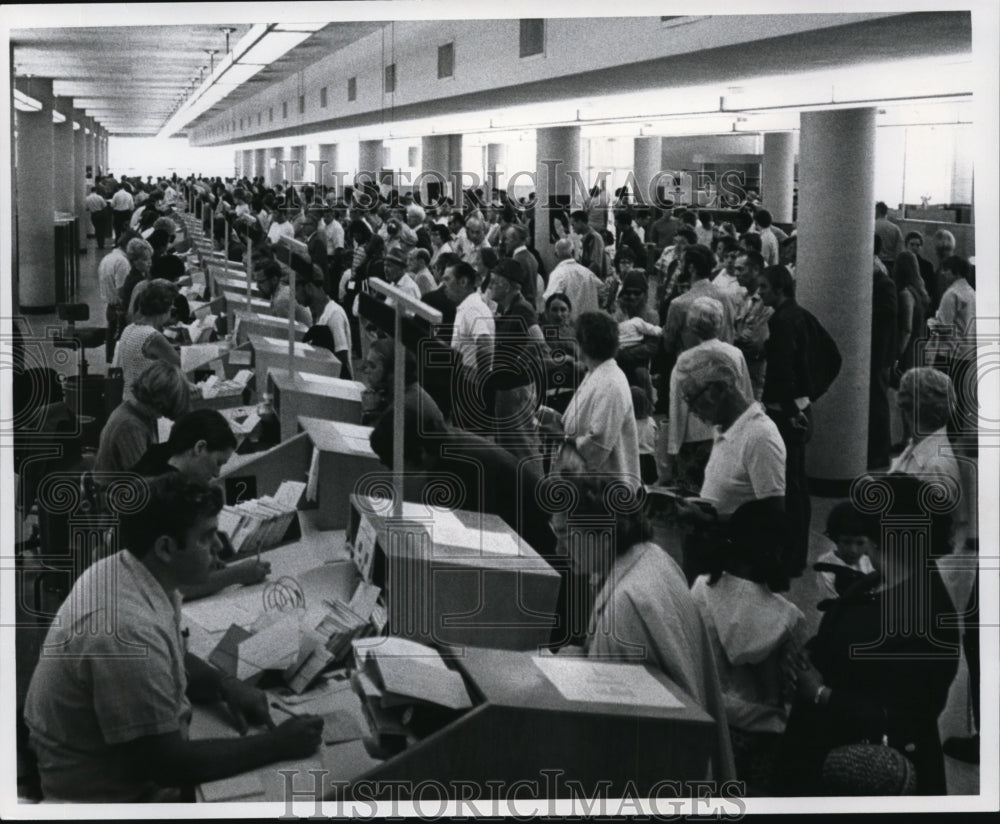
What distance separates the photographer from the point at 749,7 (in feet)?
13.2

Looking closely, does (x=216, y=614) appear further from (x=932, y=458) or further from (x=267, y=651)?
(x=932, y=458)

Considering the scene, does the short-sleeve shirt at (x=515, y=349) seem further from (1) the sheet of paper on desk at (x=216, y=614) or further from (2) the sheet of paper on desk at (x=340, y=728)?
(2) the sheet of paper on desk at (x=340, y=728)

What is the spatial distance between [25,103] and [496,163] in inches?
381

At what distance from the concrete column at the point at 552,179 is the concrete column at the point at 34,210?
5.97 metres

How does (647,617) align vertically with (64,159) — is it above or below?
below

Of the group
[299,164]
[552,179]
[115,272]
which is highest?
[299,164]

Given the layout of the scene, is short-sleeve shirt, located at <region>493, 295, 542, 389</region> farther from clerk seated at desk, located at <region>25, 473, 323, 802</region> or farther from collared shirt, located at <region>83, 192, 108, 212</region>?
collared shirt, located at <region>83, 192, 108, 212</region>

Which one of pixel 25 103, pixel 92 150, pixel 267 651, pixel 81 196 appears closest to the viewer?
pixel 267 651

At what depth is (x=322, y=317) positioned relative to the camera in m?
7.96

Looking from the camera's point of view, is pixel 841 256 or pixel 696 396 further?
pixel 841 256

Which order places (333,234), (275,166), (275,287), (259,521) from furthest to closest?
(275,166) < (333,234) < (275,287) < (259,521)

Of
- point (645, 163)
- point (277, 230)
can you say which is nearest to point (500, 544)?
point (277, 230)

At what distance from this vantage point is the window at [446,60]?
33.9ft

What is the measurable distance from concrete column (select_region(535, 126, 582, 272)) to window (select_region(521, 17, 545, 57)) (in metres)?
4.98
